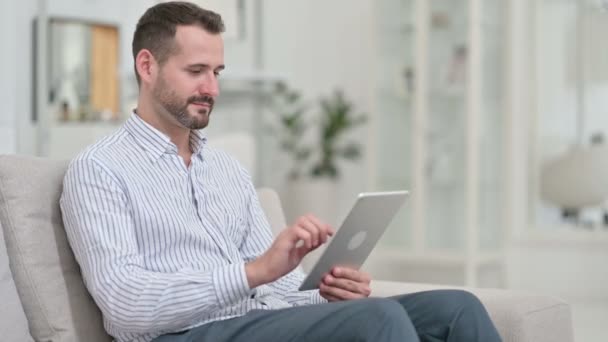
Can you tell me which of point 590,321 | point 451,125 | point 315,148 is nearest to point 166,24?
point 590,321

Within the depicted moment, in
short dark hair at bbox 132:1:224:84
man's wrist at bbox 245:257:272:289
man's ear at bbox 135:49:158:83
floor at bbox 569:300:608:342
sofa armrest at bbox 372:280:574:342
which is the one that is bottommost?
floor at bbox 569:300:608:342

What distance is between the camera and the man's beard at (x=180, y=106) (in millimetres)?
2115

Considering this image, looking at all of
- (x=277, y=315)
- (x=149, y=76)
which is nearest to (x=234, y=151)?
(x=149, y=76)

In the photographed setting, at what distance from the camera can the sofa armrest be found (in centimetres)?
219

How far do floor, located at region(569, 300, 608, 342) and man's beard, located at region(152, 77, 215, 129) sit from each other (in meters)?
2.77

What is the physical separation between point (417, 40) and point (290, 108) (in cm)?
87

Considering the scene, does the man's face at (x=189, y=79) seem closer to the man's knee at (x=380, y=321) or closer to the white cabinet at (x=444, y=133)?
the man's knee at (x=380, y=321)

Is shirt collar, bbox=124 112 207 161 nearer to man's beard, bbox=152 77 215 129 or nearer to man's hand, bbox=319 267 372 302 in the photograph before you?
man's beard, bbox=152 77 215 129

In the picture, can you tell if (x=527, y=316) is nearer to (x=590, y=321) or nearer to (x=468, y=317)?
(x=468, y=317)

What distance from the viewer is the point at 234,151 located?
12.6 feet

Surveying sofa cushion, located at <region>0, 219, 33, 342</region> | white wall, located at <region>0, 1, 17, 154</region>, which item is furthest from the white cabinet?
sofa cushion, located at <region>0, 219, 33, 342</region>

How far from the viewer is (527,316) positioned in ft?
7.20

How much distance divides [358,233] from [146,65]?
57 centimetres

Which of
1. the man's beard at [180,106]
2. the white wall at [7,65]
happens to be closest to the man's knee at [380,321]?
the man's beard at [180,106]
